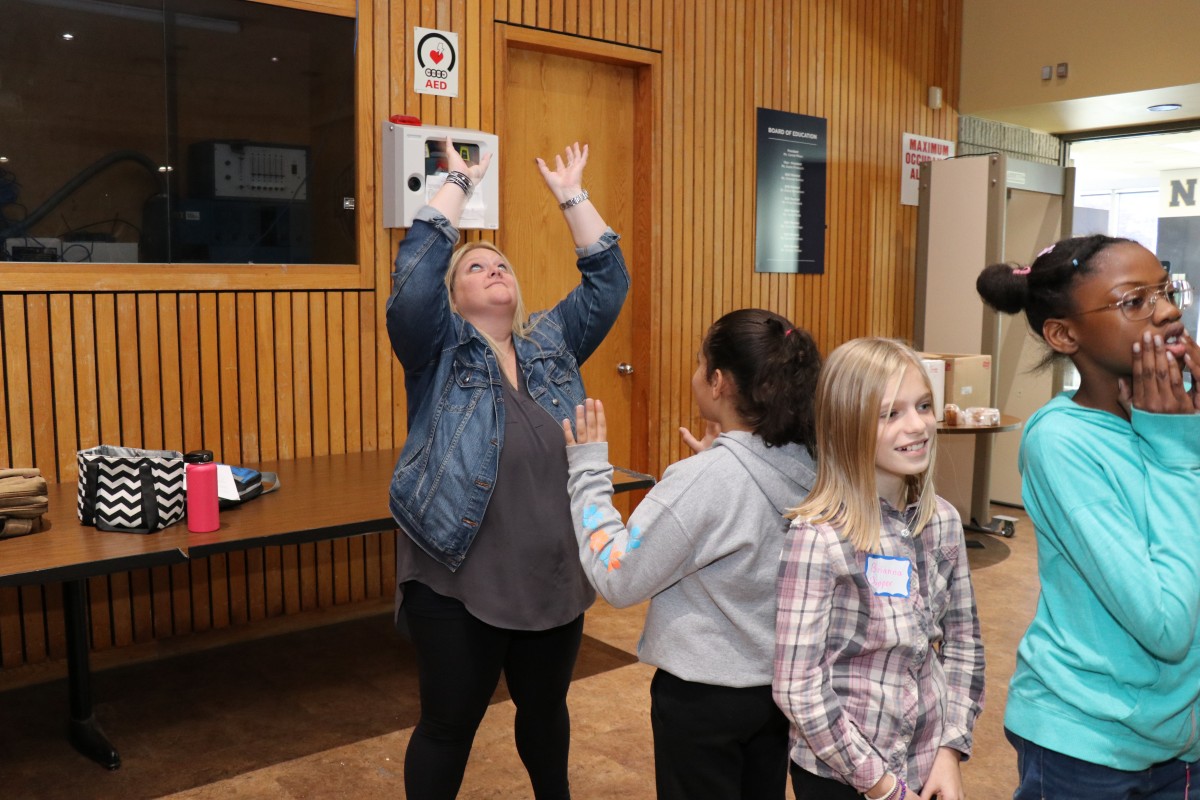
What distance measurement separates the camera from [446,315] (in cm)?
223

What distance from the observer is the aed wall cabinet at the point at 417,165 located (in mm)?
4219

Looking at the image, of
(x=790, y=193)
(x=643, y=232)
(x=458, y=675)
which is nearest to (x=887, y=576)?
(x=458, y=675)

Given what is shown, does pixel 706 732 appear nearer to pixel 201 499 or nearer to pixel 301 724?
pixel 201 499

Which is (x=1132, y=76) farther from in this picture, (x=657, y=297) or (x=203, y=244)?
(x=203, y=244)

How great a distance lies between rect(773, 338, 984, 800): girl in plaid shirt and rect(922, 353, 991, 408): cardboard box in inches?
168

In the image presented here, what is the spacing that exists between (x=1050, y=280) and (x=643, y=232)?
3.88 m

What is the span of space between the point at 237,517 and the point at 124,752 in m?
0.86

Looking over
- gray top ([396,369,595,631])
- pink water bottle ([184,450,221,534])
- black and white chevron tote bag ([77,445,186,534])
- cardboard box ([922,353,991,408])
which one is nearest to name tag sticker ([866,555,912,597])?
gray top ([396,369,595,631])

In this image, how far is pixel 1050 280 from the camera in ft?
5.20

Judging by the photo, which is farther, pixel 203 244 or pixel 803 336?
pixel 203 244

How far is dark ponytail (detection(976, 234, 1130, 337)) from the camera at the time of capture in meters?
1.55

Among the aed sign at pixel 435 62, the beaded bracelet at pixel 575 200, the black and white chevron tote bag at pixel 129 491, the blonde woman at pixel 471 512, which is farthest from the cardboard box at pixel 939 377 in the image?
the black and white chevron tote bag at pixel 129 491

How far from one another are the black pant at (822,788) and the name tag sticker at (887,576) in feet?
1.02

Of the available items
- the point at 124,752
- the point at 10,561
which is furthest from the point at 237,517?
the point at 124,752
